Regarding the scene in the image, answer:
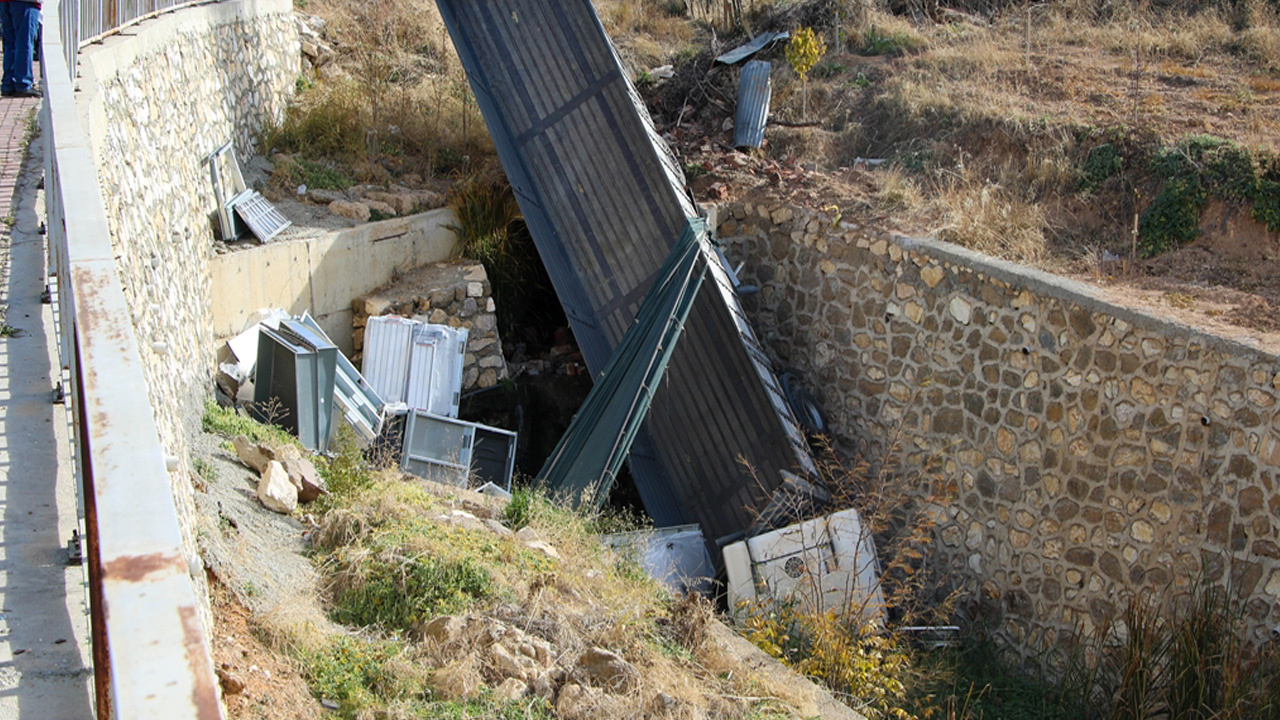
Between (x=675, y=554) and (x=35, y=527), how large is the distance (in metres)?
5.44

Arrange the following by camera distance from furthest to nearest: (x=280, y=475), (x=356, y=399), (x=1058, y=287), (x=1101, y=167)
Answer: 1. (x=356, y=399)
2. (x=1101, y=167)
3. (x=1058, y=287)
4. (x=280, y=475)

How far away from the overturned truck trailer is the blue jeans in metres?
3.73

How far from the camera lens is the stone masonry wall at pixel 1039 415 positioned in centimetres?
600

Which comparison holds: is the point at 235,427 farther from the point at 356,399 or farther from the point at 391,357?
the point at 391,357

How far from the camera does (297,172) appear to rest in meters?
9.85

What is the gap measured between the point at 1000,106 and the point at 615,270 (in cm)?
395

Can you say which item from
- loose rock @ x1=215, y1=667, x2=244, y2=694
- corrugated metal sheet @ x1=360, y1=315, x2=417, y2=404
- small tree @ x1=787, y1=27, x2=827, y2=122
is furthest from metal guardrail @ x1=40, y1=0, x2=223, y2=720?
small tree @ x1=787, y1=27, x2=827, y2=122

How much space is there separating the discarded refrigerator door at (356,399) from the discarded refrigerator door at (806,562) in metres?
3.15

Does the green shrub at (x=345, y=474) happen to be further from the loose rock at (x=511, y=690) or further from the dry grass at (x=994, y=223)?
the dry grass at (x=994, y=223)

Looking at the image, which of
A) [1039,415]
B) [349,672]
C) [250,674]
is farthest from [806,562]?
[250,674]

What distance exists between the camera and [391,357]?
9.14 metres

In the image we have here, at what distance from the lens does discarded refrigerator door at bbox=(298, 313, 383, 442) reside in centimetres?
829

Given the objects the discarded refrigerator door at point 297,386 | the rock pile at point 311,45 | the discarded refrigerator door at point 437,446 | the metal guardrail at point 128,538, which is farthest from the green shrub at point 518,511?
the rock pile at point 311,45

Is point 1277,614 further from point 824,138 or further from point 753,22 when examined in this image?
point 753,22
